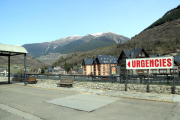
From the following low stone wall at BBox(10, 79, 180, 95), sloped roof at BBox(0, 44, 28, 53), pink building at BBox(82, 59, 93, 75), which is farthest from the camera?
pink building at BBox(82, 59, 93, 75)

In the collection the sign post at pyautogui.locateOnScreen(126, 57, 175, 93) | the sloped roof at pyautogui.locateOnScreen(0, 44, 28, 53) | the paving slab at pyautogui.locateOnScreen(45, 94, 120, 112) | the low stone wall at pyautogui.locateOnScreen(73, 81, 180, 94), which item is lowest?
the paving slab at pyautogui.locateOnScreen(45, 94, 120, 112)

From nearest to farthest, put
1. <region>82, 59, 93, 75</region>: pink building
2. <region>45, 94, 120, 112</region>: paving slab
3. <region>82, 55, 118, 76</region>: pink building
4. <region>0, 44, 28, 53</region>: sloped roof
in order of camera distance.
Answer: <region>45, 94, 120, 112</region>: paving slab → <region>0, 44, 28, 53</region>: sloped roof → <region>82, 55, 118, 76</region>: pink building → <region>82, 59, 93, 75</region>: pink building

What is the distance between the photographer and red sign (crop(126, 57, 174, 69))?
12.9 metres

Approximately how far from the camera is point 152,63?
44.7 ft

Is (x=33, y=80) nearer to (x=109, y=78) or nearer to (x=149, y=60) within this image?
(x=109, y=78)

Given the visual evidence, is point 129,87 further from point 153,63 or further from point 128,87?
point 153,63

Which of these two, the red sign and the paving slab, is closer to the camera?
the paving slab

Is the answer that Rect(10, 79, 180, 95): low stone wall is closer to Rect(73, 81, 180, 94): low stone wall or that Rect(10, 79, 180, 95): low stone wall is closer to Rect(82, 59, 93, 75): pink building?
Rect(73, 81, 180, 94): low stone wall

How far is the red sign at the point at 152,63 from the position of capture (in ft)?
42.3

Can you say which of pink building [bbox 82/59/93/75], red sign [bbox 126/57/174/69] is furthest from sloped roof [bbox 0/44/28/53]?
pink building [bbox 82/59/93/75]

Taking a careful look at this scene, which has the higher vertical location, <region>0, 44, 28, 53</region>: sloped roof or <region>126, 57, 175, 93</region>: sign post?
<region>0, 44, 28, 53</region>: sloped roof

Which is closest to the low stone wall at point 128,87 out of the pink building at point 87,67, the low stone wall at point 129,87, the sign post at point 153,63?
the low stone wall at point 129,87

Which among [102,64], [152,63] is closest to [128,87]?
[152,63]

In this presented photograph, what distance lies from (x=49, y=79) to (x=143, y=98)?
1398 centimetres
